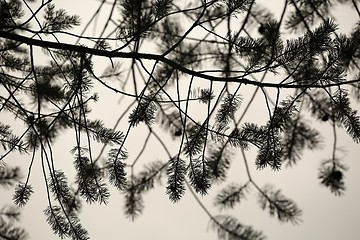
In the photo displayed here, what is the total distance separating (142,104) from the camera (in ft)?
4.55

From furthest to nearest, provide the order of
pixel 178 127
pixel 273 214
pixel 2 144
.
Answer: pixel 178 127
pixel 273 214
pixel 2 144

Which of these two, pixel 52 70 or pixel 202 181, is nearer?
pixel 202 181

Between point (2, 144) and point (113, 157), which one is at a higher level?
point (113, 157)

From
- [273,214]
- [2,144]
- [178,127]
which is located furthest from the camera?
[178,127]

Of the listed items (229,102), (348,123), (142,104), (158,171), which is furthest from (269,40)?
(158,171)

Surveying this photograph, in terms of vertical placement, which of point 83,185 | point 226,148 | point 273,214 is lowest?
point 83,185

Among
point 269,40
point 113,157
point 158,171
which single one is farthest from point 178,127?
point 269,40

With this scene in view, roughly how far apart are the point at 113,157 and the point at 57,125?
683 millimetres

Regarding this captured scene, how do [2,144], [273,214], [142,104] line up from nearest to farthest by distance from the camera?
[142,104] → [2,144] → [273,214]

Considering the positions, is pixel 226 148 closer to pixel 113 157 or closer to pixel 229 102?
pixel 229 102

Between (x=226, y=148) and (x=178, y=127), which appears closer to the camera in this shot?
(x=226, y=148)

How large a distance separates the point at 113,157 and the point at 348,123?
950 millimetres

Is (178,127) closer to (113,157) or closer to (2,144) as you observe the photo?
(113,157)

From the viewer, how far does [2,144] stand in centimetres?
160
